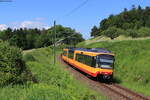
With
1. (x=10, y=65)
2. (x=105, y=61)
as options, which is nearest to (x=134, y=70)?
(x=105, y=61)

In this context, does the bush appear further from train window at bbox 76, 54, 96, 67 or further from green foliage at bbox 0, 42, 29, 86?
train window at bbox 76, 54, 96, 67

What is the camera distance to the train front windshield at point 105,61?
24288 mm

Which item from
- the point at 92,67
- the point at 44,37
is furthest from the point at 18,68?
the point at 44,37

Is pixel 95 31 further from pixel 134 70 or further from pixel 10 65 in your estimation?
pixel 10 65

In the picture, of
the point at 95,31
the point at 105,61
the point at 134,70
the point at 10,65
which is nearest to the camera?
the point at 10,65

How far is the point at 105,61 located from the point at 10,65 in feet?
42.6

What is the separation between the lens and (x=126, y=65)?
30.1 meters

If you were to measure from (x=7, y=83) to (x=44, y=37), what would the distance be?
122687 mm

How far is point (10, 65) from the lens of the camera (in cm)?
1297

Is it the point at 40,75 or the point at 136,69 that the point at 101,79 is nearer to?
the point at 136,69

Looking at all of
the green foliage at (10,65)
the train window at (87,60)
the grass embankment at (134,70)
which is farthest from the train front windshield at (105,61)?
the green foliage at (10,65)

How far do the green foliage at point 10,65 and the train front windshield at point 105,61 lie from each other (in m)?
11.7

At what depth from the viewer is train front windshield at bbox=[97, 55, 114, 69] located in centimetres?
2429

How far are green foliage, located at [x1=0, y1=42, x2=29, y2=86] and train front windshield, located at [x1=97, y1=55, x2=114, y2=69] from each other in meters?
11.7
